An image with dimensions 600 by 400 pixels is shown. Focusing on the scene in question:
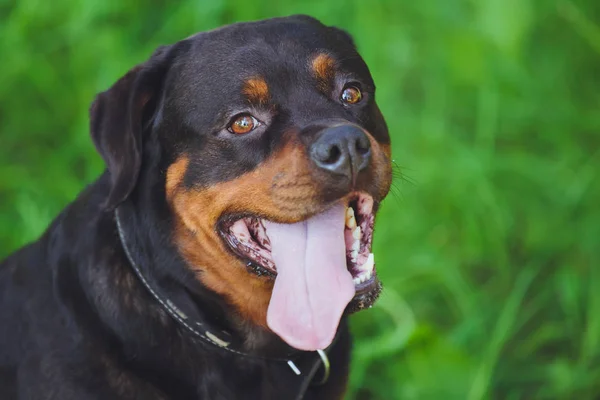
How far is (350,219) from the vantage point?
2705 mm

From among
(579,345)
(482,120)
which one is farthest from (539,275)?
(482,120)

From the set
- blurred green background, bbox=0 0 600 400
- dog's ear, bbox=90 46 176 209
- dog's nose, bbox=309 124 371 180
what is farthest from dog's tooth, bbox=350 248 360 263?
blurred green background, bbox=0 0 600 400

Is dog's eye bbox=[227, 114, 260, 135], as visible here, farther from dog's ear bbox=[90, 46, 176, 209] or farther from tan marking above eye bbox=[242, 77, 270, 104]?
dog's ear bbox=[90, 46, 176, 209]

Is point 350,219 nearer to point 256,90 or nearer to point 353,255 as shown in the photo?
Answer: point 353,255

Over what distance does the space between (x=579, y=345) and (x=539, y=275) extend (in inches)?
17.5

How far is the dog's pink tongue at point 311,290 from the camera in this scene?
8.42 ft

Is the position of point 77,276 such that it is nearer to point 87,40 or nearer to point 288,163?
point 288,163

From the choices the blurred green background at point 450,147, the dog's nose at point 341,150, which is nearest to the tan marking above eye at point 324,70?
the dog's nose at point 341,150

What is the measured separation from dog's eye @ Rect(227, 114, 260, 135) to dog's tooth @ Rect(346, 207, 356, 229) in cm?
36

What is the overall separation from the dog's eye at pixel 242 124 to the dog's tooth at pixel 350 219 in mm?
363

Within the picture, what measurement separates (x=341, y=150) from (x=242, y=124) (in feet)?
1.19

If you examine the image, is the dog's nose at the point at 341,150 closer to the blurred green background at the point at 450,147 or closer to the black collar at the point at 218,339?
the black collar at the point at 218,339

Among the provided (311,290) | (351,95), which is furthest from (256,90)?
(311,290)

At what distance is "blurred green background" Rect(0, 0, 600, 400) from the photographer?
3.98 meters
